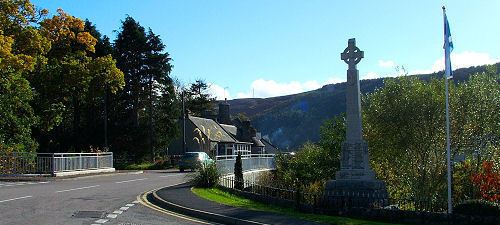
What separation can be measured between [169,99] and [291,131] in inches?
3905

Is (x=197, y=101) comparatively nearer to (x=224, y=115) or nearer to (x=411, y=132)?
(x=224, y=115)

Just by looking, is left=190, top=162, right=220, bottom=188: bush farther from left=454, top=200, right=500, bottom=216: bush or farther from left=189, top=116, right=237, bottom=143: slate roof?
left=189, top=116, right=237, bottom=143: slate roof

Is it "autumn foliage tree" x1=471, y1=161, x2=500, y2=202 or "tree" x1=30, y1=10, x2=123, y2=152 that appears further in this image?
"tree" x1=30, y1=10, x2=123, y2=152

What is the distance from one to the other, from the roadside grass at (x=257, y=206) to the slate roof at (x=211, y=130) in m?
44.5

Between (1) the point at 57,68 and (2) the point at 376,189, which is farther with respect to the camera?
(1) the point at 57,68

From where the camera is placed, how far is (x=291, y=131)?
527 feet

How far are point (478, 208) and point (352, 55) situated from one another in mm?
7152

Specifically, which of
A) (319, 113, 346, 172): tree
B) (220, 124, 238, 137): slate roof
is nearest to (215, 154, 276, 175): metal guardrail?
(319, 113, 346, 172): tree

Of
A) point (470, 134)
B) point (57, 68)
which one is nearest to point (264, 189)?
point (470, 134)

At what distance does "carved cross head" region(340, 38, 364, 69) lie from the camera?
63.0ft

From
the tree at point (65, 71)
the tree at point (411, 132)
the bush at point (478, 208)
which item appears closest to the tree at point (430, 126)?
the tree at point (411, 132)

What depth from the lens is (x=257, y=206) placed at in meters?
18.2

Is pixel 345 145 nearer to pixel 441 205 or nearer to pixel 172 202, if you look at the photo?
pixel 441 205

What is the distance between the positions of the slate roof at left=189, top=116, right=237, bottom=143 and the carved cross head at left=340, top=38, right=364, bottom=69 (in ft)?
155
